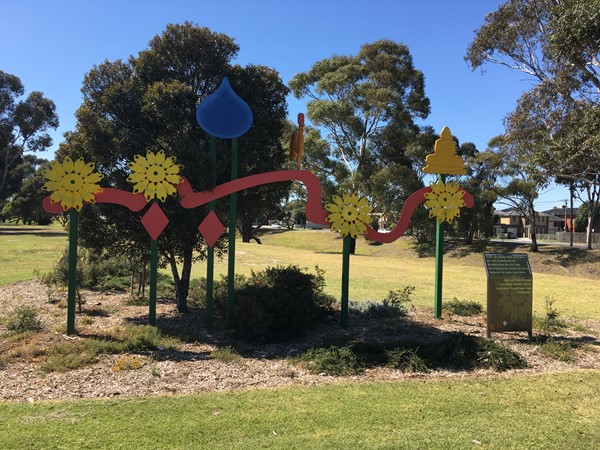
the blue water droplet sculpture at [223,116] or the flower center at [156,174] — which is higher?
the blue water droplet sculpture at [223,116]

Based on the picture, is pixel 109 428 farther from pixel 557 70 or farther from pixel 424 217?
pixel 424 217

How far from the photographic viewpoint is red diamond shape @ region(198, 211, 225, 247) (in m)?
8.23

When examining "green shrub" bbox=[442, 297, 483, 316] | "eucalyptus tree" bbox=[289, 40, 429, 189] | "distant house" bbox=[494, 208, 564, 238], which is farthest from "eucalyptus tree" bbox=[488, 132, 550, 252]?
"distant house" bbox=[494, 208, 564, 238]

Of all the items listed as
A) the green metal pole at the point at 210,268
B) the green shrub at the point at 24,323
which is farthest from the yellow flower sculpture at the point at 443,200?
the green shrub at the point at 24,323

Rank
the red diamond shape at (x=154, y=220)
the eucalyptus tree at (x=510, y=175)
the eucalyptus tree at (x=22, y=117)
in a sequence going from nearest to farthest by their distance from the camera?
the red diamond shape at (x=154, y=220), the eucalyptus tree at (x=510, y=175), the eucalyptus tree at (x=22, y=117)

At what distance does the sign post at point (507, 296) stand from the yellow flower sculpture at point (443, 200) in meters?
1.83

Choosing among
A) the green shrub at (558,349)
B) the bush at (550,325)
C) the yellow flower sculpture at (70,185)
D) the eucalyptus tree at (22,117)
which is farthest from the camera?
the eucalyptus tree at (22,117)

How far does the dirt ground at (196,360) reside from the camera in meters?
5.45

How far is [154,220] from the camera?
321 inches

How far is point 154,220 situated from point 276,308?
2.62m

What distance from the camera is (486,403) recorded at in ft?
16.3

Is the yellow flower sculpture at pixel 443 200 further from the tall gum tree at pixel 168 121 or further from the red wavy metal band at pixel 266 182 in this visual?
the tall gum tree at pixel 168 121

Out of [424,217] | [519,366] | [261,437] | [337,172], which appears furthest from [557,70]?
[261,437]

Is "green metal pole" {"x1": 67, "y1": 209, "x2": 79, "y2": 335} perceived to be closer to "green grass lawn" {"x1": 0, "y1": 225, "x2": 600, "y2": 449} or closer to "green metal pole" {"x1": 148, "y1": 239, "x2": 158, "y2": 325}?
"green metal pole" {"x1": 148, "y1": 239, "x2": 158, "y2": 325}
